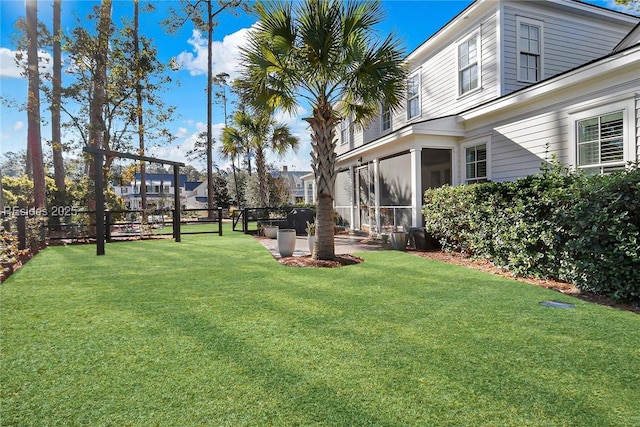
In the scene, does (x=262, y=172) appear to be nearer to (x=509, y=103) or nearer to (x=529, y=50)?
(x=509, y=103)

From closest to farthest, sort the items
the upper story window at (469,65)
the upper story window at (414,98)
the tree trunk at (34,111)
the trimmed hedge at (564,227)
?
the trimmed hedge at (564,227)
the upper story window at (469,65)
the tree trunk at (34,111)
the upper story window at (414,98)

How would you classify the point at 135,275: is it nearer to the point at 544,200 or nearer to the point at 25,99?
the point at 544,200

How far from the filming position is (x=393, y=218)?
37.5 feet

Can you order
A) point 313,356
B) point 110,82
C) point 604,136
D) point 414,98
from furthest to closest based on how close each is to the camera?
point 110,82 → point 414,98 → point 604,136 → point 313,356

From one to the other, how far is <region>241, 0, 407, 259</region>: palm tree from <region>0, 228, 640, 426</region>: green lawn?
10.7 ft

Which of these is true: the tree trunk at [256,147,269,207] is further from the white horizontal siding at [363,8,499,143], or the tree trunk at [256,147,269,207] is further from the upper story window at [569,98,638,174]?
the upper story window at [569,98,638,174]

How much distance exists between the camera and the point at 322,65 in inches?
266

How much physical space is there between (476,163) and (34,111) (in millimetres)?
15544

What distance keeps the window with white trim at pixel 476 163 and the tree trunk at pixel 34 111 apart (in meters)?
14.4

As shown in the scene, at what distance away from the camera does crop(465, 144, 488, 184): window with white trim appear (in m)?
9.45

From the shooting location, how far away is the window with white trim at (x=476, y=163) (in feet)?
31.0

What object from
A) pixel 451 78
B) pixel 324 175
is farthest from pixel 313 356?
pixel 451 78

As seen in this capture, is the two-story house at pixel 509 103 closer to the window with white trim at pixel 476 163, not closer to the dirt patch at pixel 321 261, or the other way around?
the window with white trim at pixel 476 163

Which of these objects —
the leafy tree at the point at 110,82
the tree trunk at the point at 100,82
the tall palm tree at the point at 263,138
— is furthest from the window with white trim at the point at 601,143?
the tree trunk at the point at 100,82
